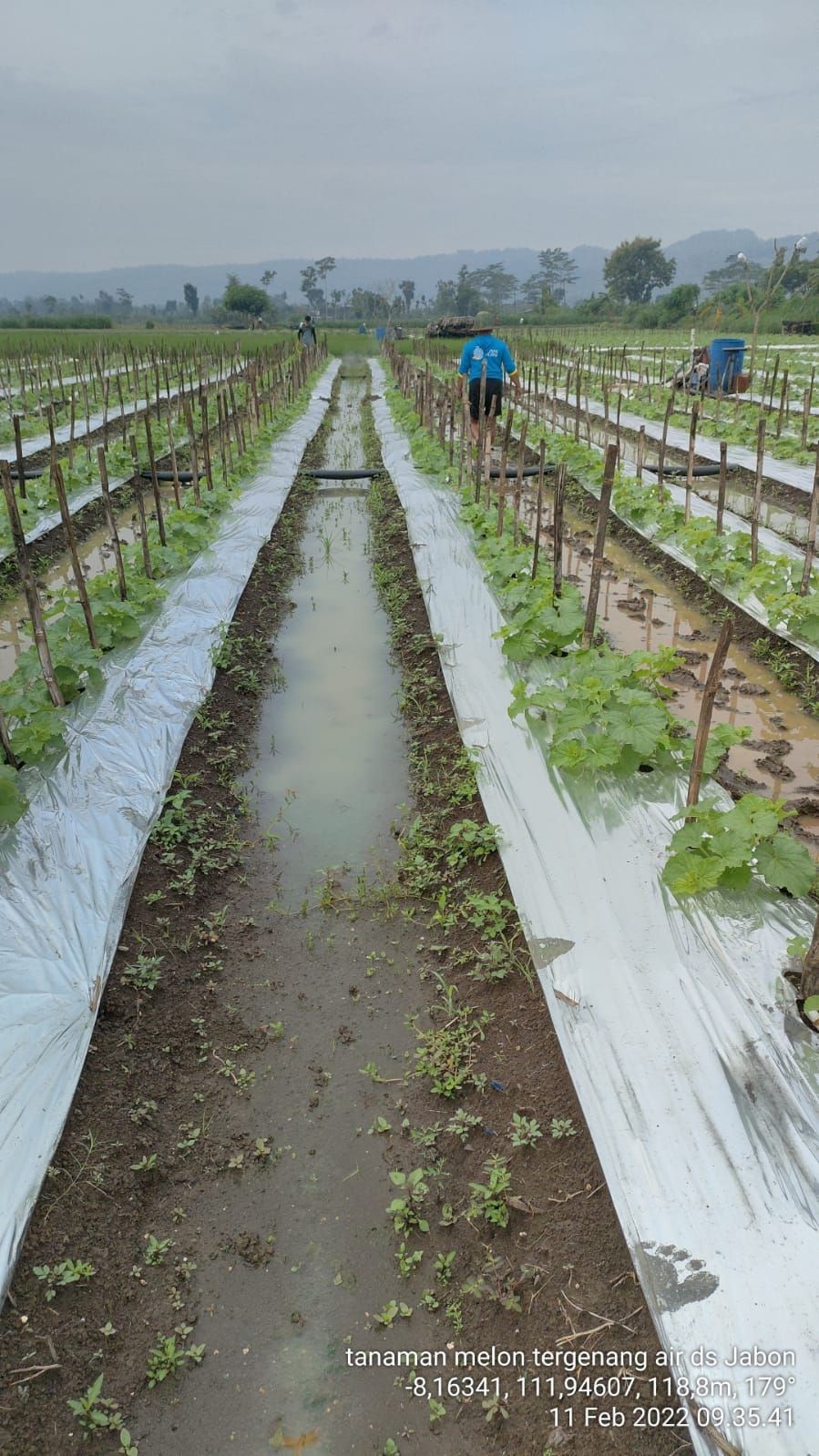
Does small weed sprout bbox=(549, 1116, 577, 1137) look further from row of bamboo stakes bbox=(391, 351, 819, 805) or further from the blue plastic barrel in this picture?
the blue plastic barrel

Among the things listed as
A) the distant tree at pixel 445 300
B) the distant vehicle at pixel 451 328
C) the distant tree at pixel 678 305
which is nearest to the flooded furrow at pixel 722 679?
the distant vehicle at pixel 451 328

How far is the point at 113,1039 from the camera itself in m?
3.02

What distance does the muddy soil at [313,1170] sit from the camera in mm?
2098

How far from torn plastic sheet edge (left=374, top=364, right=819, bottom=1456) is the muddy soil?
160 millimetres

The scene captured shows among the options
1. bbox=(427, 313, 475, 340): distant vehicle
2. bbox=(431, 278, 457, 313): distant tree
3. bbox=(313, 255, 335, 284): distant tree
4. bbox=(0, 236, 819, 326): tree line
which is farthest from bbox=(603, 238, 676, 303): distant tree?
bbox=(427, 313, 475, 340): distant vehicle

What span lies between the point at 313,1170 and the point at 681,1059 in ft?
3.99

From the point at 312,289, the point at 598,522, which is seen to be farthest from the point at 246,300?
the point at 598,522

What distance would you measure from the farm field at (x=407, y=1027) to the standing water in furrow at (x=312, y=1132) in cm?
1

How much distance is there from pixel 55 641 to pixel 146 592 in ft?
3.37

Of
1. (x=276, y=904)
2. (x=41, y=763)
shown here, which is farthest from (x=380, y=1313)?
(x=41, y=763)

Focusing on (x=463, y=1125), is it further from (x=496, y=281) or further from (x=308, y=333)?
(x=496, y=281)

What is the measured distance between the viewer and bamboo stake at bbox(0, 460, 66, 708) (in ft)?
14.5

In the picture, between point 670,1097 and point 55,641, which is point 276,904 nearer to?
point 670,1097

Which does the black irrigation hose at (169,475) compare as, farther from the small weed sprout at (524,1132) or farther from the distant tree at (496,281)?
the distant tree at (496,281)
